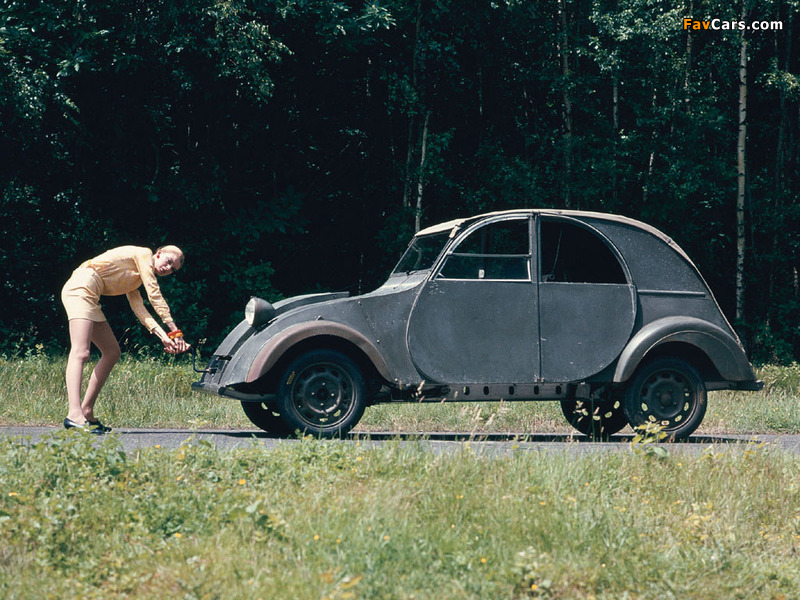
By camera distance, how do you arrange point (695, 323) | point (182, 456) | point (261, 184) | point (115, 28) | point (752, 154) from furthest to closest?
point (752, 154) → point (261, 184) → point (115, 28) → point (695, 323) → point (182, 456)

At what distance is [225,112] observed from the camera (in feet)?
63.4

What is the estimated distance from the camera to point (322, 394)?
823 centimetres

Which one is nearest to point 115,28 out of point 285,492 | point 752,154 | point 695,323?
point 695,323

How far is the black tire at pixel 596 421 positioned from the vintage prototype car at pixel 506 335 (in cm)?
37

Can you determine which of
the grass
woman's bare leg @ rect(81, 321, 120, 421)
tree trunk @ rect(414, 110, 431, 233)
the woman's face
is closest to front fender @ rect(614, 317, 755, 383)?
the grass

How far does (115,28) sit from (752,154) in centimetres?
1544

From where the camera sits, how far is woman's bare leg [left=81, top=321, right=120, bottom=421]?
8.35 metres

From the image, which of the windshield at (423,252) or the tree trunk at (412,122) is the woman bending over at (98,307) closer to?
the windshield at (423,252)

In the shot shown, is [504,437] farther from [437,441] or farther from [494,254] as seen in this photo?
[494,254]

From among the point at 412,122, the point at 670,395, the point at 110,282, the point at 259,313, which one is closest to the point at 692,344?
the point at 670,395

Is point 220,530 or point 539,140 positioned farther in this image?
point 539,140

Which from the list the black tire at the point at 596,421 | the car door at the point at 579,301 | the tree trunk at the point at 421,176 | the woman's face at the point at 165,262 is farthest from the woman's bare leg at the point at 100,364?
the tree trunk at the point at 421,176

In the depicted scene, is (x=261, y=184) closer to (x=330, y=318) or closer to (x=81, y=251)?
(x=81, y=251)

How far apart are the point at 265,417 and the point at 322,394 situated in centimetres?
111
